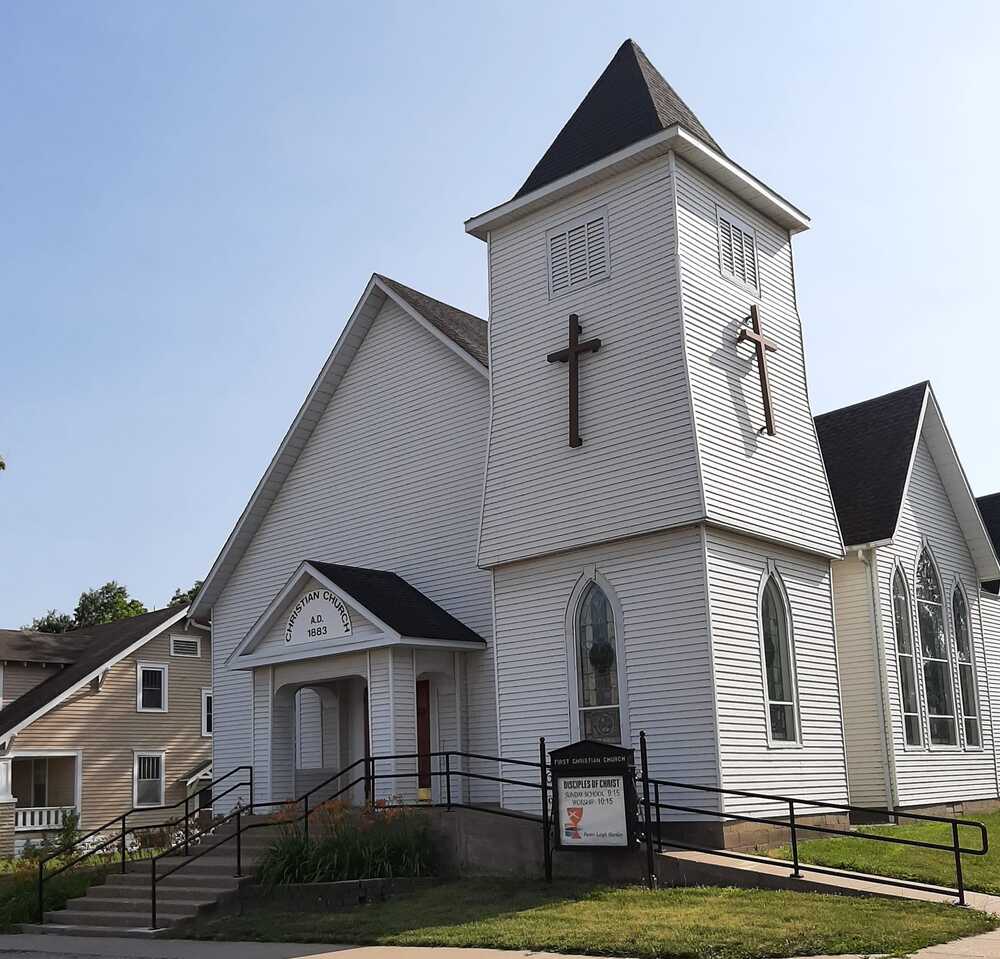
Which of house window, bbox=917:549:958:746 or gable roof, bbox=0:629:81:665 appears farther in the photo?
gable roof, bbox=0:629:81:665

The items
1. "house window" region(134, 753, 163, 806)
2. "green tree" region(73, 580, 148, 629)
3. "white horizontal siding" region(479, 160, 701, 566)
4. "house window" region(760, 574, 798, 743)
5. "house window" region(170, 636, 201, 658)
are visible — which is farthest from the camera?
"green tree" region(73, 580, 148, 629)

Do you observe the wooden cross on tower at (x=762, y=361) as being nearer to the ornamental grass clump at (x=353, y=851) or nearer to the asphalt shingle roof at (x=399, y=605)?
the asphalt shingle roof at (x=399, y=605)

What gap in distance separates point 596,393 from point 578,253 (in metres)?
2.53

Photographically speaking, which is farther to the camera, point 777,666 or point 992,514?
point 992,514

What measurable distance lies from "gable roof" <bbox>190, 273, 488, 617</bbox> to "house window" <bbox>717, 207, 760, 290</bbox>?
4.88 metres

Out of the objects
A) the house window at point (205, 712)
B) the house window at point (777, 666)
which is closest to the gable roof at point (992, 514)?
the house window at point (777, 666)

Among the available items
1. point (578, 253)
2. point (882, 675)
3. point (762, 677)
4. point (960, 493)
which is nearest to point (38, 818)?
point (578, 253)

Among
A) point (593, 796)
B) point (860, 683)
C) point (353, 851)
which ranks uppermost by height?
point (860, 683)

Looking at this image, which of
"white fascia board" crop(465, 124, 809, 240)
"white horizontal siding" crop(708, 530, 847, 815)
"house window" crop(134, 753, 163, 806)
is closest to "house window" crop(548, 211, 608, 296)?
"white fascia board" crop(465, 124, 809, 240)

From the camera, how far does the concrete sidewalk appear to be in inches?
448

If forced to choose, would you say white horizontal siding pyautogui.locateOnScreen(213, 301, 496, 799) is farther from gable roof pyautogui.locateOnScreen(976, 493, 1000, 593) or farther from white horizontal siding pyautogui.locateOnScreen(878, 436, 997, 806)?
gable roof pyautogui.locateOnScreen(976, 493, 1000, 593)

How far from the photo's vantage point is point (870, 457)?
24125 millimetres

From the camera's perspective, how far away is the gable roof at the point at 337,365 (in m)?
24.1

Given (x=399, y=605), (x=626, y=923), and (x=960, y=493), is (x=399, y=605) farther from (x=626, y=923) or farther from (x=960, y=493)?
(x=960, y=493)
